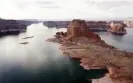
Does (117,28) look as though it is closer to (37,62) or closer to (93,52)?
(93,52)

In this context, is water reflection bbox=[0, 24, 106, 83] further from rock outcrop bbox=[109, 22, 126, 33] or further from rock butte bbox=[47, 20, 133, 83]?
rock outcrop bbox=[109, 22, 126, 33]

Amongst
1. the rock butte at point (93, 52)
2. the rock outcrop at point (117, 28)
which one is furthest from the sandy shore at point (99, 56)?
the rock outcrop at point (117, 28)

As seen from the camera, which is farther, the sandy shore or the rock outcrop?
the rock outcrop

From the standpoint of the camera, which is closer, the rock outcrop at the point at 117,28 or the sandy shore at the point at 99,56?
the sandy shore at the point at 99,56

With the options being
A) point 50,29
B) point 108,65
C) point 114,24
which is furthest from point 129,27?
point 50,29

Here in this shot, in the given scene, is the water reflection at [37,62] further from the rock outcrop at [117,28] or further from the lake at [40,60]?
the rock outcrop at [117,28]

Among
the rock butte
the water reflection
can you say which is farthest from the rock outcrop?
the water reflection
